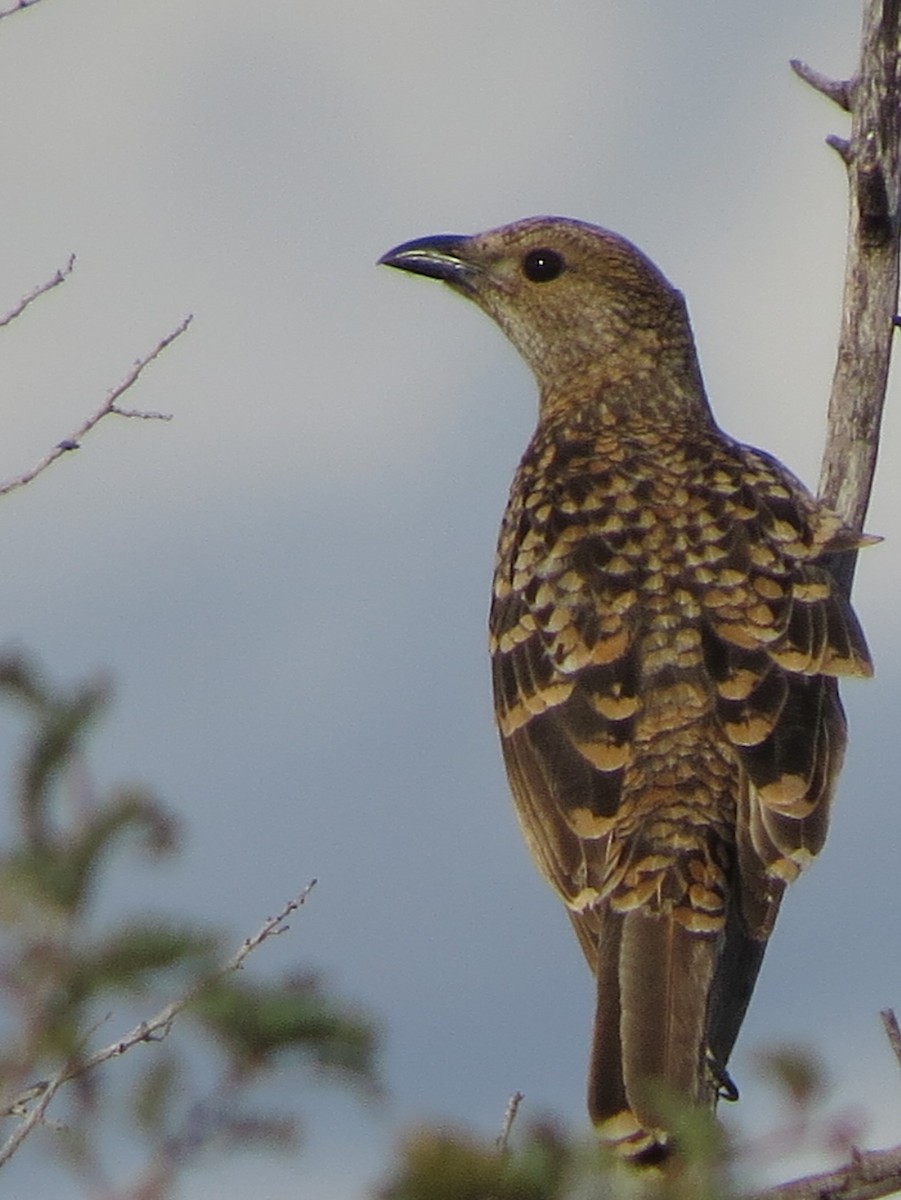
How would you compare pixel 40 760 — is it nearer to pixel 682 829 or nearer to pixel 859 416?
pixel 682 829

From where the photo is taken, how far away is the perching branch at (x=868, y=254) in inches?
246

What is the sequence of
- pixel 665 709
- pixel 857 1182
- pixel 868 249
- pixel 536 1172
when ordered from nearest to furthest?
pixel 536 1172 → pixel 857 1182 → pixel 665 709 → pixel 868 249

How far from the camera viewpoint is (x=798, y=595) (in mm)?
6234

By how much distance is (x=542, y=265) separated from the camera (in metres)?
8.06

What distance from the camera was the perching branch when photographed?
20.5ft

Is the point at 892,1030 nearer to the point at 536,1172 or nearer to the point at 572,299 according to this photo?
the point at 536,1172

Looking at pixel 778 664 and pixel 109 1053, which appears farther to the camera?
pixel 778 664

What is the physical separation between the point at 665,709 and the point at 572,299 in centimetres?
268

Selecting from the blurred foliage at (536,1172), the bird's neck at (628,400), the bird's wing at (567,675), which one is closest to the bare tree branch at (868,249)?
the bird's wing at (567,675)

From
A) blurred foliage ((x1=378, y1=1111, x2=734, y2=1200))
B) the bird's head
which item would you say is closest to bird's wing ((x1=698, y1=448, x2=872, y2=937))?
the bird's head

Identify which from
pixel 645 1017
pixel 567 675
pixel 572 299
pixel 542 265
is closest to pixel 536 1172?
pixel 645 1017

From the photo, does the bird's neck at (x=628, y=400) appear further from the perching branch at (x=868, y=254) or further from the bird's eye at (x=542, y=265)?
the perching branch at (x=868, y=254)

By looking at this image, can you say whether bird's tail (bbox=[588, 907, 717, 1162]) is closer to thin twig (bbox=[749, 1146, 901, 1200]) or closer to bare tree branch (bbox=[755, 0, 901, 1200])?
thin twig (bbox=[749, 1146, 901, 1200])

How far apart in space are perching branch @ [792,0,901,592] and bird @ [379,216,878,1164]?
0.99ft
